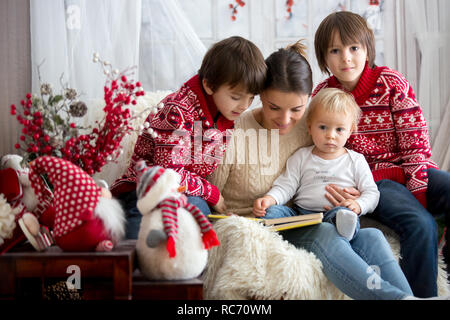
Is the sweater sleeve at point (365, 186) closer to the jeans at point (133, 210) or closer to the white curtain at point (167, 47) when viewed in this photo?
the jeans at point (133, 210)

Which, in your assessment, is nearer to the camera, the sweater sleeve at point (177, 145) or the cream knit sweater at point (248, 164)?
the sweater sleeve at point (177, 145)

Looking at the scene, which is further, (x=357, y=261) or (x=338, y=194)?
(x=338, y=194)

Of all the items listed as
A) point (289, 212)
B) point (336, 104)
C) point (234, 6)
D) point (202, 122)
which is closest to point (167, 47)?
point (234, 6)

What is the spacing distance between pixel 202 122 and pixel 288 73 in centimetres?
32

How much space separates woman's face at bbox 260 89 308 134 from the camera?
1.45m

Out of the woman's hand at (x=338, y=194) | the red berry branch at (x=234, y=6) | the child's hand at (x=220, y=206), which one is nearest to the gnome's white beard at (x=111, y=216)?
the child's hand at (x=220, y=206)

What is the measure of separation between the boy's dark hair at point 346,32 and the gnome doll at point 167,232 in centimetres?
89

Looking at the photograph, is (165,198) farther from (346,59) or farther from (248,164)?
(346,59)

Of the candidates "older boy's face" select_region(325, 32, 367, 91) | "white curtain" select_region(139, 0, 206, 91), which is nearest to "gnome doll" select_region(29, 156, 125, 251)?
"older boy's face" select_region(325, 32, 367, 91)

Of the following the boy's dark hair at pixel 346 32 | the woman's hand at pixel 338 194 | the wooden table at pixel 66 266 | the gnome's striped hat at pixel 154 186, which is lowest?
the wooden table at pixel 66 266

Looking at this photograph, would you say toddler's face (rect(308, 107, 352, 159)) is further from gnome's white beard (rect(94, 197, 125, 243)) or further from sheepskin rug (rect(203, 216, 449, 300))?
gnome's white beard (rect(94, 197, 125, 243))

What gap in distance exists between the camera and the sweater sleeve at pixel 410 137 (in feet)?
4.96

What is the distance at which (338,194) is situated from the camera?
4.84 feet
